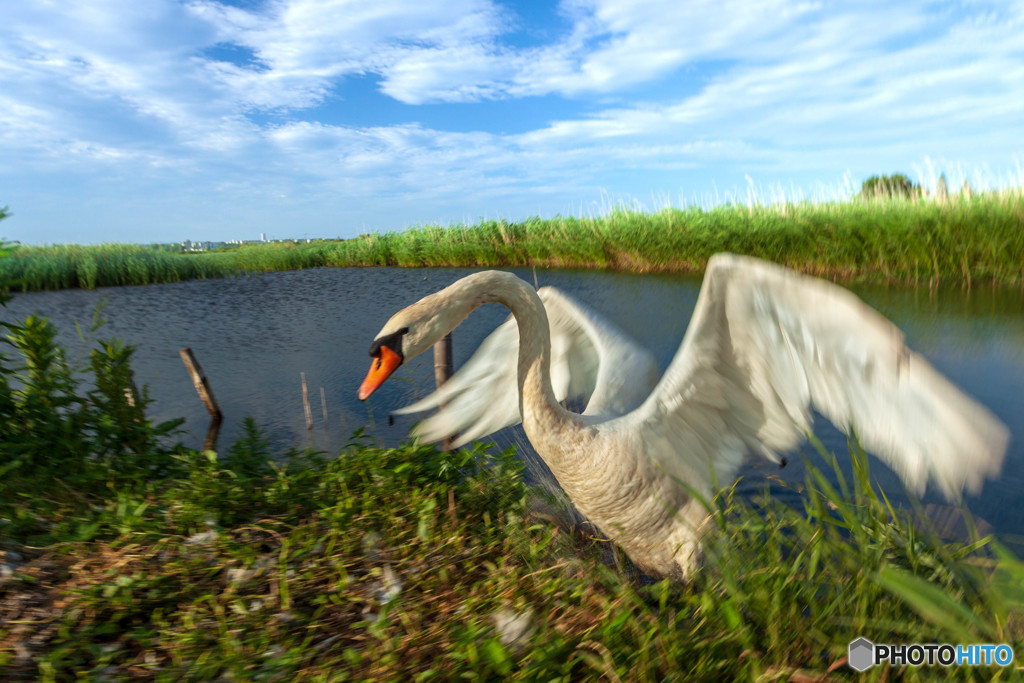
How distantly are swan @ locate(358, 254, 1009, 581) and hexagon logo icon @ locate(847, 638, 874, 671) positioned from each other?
0.55 m

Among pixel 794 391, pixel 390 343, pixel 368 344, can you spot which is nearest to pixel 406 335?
pixel 390 343

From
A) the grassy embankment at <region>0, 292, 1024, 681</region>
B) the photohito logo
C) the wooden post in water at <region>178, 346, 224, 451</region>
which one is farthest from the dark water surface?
the photohito logo

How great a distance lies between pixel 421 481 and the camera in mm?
3602

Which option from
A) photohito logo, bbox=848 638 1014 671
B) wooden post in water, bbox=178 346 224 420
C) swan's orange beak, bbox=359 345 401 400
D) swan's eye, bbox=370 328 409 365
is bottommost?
photohito logo, bbox=848 638 1014 671

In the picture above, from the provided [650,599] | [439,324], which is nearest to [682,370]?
[650,599]

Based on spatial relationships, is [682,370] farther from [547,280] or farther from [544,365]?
[547,280]

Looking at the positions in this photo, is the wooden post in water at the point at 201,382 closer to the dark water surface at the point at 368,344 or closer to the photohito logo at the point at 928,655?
the dark water surface at the point at 368,344

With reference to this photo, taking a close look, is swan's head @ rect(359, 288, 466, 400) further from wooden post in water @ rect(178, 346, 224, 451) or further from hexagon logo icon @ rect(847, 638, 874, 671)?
wooden post in water @ rect(178, 346, 224, 451)

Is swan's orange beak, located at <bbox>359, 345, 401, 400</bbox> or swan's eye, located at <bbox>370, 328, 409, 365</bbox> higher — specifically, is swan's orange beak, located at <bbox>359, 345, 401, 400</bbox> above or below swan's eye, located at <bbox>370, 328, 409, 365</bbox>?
below

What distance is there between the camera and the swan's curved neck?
2.63 meters

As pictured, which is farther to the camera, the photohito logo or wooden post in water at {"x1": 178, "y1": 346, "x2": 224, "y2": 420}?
wooden post in water at {"x1": 178, "y1": 346, "x2": 224, "y2": 420}

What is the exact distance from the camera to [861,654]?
1672 mm

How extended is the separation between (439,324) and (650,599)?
5.19 feet

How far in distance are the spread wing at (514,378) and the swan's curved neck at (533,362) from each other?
0.96 metres
